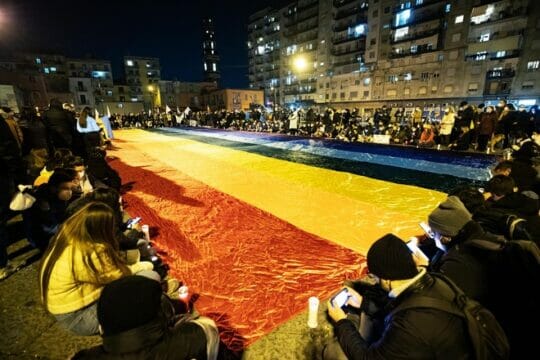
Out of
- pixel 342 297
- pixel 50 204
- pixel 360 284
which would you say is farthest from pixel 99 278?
pixel 360 284

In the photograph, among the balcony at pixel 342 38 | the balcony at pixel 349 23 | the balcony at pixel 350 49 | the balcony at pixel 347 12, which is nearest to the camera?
the balcony at pixel 349 23

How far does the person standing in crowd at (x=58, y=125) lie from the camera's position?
799 cm

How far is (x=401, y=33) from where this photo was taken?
47750 millimetres

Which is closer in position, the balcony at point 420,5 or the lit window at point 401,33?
the balcony at point 420,5

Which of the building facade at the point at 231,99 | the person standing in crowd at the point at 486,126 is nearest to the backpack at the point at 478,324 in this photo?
the person standing in crowd at the point at 486,126

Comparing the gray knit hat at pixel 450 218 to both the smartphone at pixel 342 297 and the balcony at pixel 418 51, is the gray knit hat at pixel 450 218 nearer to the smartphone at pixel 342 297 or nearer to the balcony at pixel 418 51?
the smartphone at pixel 342 297

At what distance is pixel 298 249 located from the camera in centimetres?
421

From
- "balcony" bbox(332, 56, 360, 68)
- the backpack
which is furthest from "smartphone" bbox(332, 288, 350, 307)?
"balcony" bbox(332, 56, 360, 68)

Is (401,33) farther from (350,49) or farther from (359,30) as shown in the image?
(350,49)

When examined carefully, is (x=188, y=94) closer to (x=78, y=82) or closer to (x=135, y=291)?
(x=78, y=82)

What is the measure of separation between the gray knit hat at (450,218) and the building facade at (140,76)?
249 feet

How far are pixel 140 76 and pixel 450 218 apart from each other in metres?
82.5

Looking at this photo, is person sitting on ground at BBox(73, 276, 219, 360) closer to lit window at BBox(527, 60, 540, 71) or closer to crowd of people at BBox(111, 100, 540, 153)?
crowd of people at BBox(111, 100, 540, 153)

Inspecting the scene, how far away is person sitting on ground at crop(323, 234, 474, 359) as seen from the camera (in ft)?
4.50
